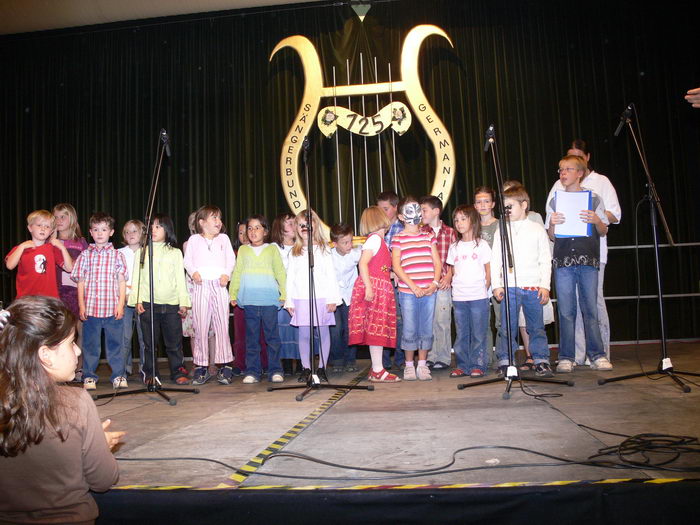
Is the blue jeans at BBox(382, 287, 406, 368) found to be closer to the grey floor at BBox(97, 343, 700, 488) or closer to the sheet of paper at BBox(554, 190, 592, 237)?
the grey floor at BBox(97, 343, 700, 488)

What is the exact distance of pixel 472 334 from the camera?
4.78m

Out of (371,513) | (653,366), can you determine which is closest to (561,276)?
(653,366)

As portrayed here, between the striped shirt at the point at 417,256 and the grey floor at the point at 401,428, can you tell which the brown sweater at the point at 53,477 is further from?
the striped shirt at the point at 417,256

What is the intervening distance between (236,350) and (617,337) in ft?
14.2

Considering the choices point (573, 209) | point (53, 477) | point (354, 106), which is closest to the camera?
point (53, 477)

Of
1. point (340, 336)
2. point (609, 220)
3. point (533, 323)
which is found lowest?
point (340, 336)

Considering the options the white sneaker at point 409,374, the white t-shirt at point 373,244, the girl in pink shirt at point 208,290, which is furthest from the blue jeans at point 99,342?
the white sneaker at point 409,374

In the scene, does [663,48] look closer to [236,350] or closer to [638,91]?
[638,91]

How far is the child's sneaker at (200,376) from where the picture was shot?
16.6 feet

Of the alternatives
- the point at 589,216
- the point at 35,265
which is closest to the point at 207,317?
the point at 35,265

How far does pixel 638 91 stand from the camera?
7.21 meters

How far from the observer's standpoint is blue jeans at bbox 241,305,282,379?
5051mm

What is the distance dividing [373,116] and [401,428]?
515cm

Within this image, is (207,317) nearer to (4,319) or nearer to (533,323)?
(533,323)
